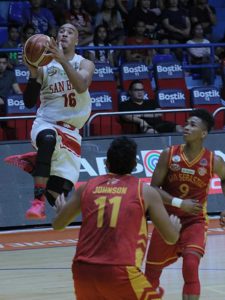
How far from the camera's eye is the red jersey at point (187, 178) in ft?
24.4

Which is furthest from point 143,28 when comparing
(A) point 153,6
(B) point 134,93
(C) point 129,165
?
(C) point 129,165

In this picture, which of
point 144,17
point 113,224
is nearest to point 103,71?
point 144,17

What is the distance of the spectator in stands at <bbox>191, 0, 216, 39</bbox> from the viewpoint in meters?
17.2

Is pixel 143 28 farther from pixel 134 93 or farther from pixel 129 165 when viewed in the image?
pixel 129 165

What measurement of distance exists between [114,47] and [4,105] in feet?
7.51

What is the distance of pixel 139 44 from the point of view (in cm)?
1609

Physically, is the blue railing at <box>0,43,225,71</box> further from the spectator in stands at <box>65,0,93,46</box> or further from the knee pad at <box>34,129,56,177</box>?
the knee pad at <box>34,129,56,177</box>

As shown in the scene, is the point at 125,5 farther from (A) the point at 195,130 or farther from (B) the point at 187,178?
(B) the point at 187,178

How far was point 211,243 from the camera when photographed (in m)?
11.7

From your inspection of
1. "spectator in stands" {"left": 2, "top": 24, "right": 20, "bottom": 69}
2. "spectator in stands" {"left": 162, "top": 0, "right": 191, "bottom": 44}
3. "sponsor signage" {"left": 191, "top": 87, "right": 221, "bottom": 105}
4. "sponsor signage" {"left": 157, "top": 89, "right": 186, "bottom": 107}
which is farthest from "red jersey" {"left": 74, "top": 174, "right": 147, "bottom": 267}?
"spectator in stands" {"left": 162, "top": 0, "right": 191, "bottom": 44}

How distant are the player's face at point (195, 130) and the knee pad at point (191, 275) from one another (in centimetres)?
93

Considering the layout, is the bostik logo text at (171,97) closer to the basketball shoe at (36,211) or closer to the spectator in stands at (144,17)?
the spectator in stands at (144,17)

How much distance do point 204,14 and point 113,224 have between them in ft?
39.7

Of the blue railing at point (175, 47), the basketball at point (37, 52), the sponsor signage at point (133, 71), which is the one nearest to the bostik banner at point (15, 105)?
the blue railing at point (175, 47)
